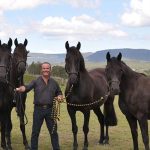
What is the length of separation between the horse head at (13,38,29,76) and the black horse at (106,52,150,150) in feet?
7.18

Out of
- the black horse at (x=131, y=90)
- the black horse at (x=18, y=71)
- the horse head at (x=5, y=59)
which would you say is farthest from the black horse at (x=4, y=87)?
the black horse at (x=131, y=90)

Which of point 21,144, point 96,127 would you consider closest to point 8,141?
point 21,144

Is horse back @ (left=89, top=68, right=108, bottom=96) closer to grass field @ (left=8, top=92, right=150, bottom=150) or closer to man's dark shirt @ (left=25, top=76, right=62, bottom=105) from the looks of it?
grass field @ (left=8, top=92, right=150, bottom=150)

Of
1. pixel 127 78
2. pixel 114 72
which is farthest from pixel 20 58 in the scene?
pixel 127 78

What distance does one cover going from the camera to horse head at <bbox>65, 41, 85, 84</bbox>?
346 inches

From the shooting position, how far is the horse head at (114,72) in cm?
786

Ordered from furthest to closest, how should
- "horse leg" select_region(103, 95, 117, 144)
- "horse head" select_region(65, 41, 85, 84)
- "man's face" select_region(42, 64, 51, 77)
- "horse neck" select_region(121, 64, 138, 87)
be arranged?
"horse leg" select_region(103, 95, 117, 144)
"horse head" select_region(65, 41, 85, 84)
"horse neck" select_region(121, 64, 138, 87)
"man's face" select_region(42, 64, 51, 77)

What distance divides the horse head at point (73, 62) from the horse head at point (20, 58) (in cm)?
107

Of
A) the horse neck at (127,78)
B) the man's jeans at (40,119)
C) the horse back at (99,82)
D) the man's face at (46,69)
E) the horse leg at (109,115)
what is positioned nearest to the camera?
the man's face at (46,69)

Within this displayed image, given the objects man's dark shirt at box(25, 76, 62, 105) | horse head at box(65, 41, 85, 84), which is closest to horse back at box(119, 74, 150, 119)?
horse head at box(65, 41, 85, 84)

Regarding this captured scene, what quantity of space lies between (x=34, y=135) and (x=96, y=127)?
659 cm

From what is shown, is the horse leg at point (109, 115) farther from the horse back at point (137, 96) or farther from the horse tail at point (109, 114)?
the horse back at point (137, 96)

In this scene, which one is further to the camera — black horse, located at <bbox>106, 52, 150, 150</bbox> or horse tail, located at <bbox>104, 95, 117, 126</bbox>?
horse tail, located at <bbox>104, 95, 117, 126</bbox>

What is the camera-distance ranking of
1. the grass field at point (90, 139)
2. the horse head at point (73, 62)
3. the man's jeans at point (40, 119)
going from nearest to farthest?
1. the man's jeans at point (40, 119)
2. the horse head at point (73, 62)
3. the grass field at point (90, 139)
